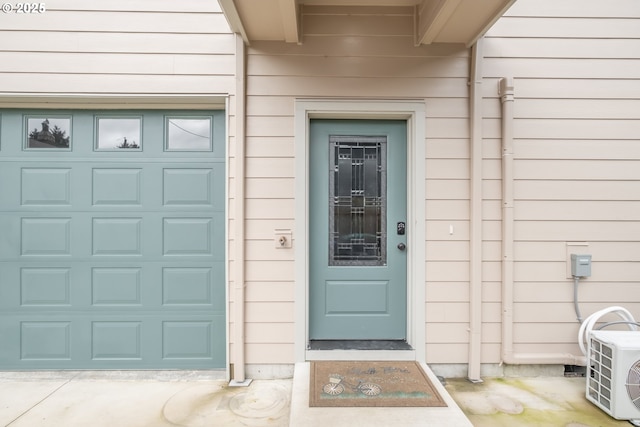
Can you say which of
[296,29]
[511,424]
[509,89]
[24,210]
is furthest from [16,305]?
[509,89]

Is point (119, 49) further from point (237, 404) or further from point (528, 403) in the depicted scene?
point (528, 403)

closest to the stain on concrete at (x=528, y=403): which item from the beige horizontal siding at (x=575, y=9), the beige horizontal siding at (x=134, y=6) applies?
the beige horizontal siding at (x=575, y=9)

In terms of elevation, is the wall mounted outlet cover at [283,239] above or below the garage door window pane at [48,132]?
below

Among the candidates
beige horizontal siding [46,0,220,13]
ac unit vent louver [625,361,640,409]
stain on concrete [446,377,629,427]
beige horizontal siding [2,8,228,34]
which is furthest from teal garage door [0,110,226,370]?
ac unit vent louver [625,361,640,409]

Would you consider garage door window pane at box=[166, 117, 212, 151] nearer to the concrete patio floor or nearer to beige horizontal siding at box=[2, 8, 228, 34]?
beige horizontal siding at box=[2, 8, 228, 34]

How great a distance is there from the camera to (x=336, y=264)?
2.64 metres

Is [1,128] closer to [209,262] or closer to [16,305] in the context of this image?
Result: [16,305]

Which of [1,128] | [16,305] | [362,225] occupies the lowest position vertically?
[16,305]

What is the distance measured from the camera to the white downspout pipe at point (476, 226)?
246 cm

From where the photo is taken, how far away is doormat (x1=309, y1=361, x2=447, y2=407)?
196cm

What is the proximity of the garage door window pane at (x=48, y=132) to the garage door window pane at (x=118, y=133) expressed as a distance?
25 cm

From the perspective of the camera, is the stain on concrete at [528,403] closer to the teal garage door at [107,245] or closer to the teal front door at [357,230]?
the teal front door at [357,230]

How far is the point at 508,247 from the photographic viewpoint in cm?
247

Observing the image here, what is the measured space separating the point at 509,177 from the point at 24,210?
3.76 m
